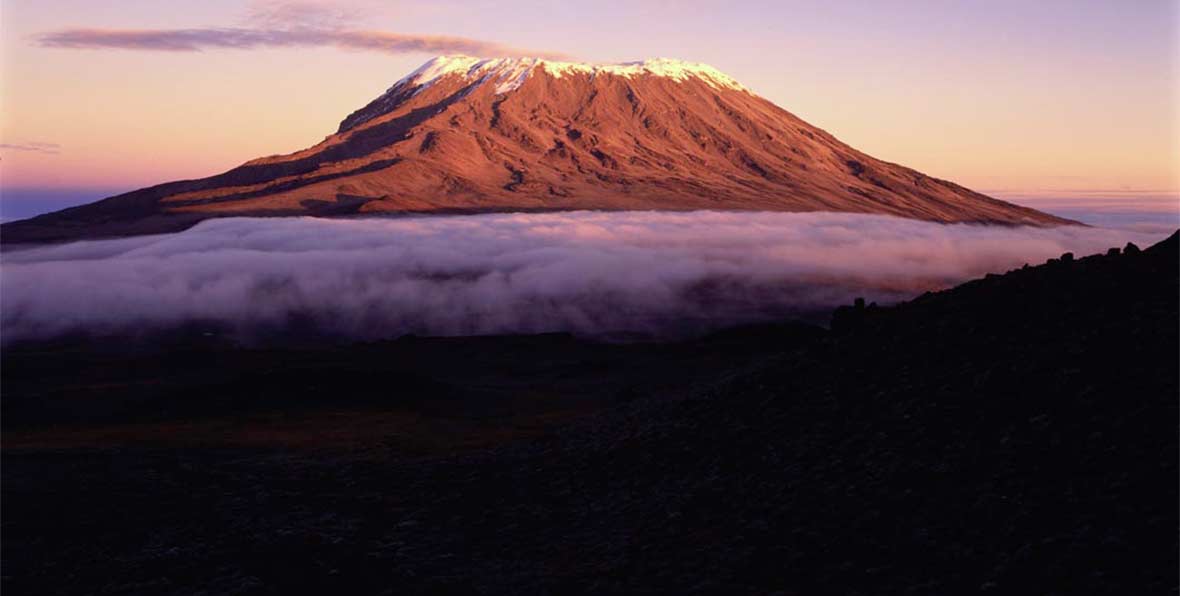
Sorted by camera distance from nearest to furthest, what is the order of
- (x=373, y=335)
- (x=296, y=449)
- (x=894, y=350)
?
(x=894, y=350)
(x=296, y=449)
(x=373, y=335)

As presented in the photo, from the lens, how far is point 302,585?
19.1 m

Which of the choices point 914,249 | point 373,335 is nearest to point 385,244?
point 373,335

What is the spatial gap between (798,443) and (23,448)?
3204 cm

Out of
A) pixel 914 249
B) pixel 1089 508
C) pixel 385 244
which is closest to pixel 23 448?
pixel 1089 508

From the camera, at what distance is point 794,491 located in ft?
63.9

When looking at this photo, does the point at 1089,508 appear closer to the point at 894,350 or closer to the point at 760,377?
the point at 894,350

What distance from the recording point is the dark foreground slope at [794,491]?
15.1 metres

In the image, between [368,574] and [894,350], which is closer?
[368,574]

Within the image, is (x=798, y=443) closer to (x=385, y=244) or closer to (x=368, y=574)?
(x=368, y=574)

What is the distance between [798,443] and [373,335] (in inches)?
3600

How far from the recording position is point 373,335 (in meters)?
A: 110

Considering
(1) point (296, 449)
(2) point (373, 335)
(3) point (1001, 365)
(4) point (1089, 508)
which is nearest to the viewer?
(4) point (1089, 508)

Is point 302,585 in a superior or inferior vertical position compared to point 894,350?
inferior

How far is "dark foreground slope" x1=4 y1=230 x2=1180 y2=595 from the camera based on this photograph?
49.7ft
